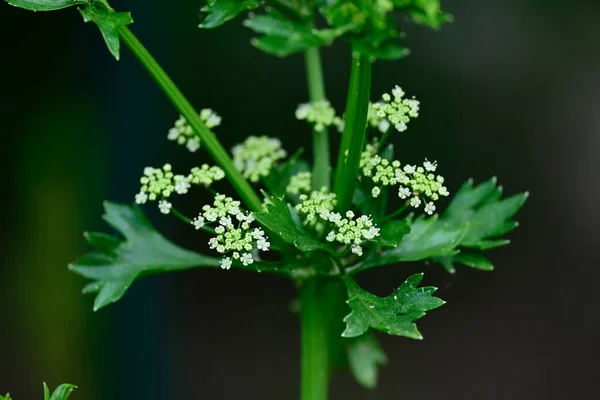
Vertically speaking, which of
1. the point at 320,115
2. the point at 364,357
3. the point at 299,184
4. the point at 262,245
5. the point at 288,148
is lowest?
the point at 364,357

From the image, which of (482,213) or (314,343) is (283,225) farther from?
(482,213)

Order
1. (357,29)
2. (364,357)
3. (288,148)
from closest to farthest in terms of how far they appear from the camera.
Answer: (357,29)
(364,357)
(288,148)

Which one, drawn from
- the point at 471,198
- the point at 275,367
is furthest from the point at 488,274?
the point at 471,198

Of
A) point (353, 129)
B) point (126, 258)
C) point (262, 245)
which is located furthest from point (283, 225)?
point (126, 258)

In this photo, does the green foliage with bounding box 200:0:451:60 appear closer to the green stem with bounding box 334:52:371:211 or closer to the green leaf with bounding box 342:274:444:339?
Result: the green stem with bounding box 334:52:371:211

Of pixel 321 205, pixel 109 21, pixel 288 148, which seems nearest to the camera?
pixel 109 21

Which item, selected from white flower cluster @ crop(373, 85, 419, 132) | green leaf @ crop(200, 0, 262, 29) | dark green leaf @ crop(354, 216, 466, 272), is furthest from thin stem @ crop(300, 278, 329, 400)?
green leaf @ crop(200, 0, 262, 29)

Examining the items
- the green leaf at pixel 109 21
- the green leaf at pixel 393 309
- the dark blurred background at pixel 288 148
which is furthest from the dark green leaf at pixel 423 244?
the dark blurred background at pixel 288 148
